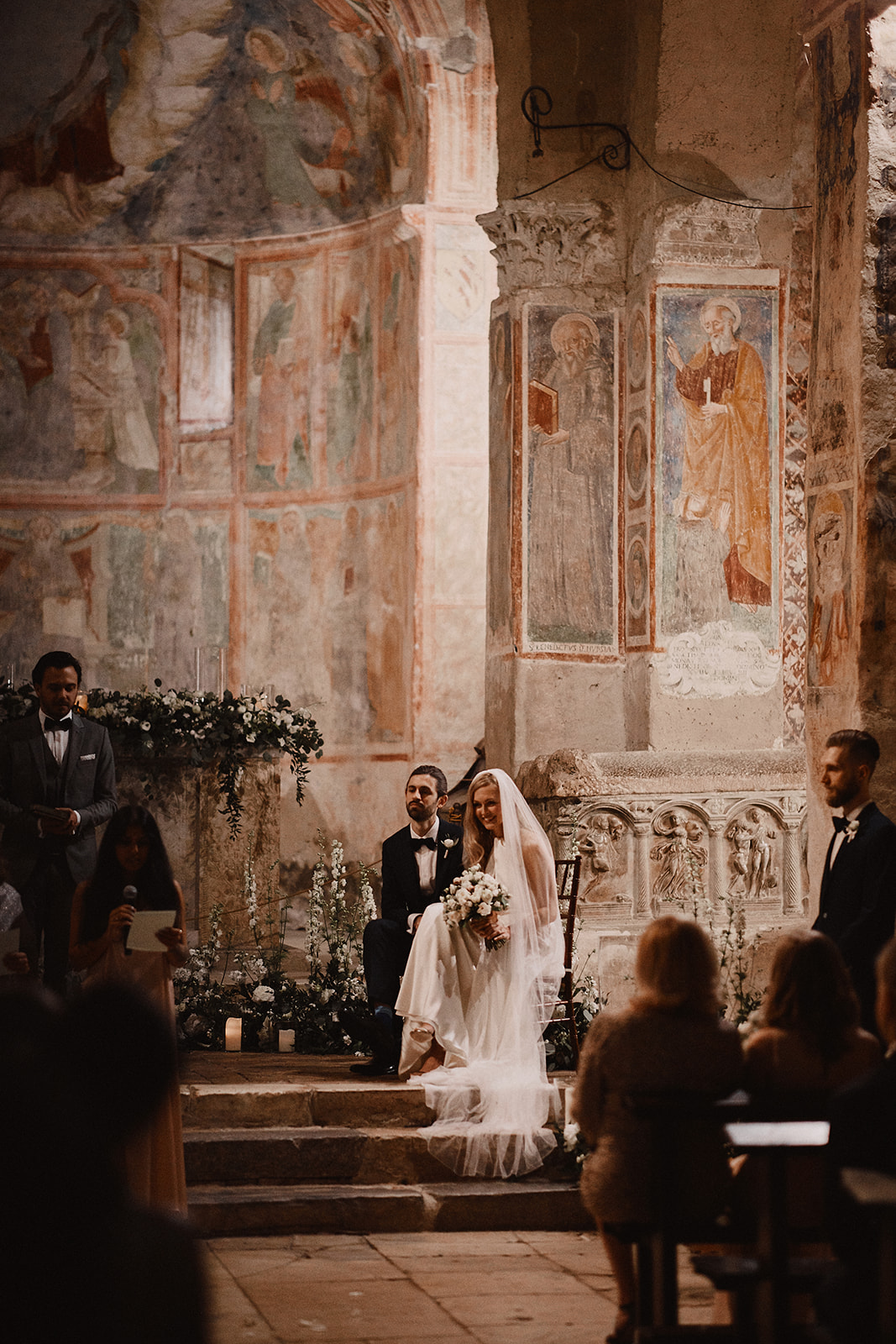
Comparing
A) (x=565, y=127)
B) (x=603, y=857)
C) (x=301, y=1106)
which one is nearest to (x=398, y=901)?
(x=603, y=857)

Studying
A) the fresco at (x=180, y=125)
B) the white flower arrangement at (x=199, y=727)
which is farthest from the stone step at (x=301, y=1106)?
the fresco at (x=180, y=125)

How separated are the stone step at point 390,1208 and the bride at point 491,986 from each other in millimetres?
391

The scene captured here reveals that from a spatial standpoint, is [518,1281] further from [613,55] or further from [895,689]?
[613,55]

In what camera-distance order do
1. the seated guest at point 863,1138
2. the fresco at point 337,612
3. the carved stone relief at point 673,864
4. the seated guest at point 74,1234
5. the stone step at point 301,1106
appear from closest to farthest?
the seated guest at point 74,1234, the seated guest at point 863,1138, the stone step at point 301,1106, the carved stone relief at point 673,864, the fresco at point 337,612

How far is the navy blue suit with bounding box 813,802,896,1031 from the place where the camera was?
5.13 metres

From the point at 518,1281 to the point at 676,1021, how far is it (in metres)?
1.79

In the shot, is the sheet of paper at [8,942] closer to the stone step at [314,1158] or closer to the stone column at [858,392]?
the stone step at [314,1158]

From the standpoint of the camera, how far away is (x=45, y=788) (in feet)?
23.9

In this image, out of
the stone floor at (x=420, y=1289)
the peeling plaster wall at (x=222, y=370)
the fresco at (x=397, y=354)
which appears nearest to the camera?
the stone floor at (x=420, y=1289)

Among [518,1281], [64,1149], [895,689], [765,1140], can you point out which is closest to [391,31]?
[895,689]

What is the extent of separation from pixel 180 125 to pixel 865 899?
11.8 meters

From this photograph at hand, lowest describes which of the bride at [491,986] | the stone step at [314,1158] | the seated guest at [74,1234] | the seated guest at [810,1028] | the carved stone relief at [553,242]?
the stone step at [314,1158]

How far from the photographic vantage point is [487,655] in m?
10.8

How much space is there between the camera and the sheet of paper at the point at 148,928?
17.2ft
